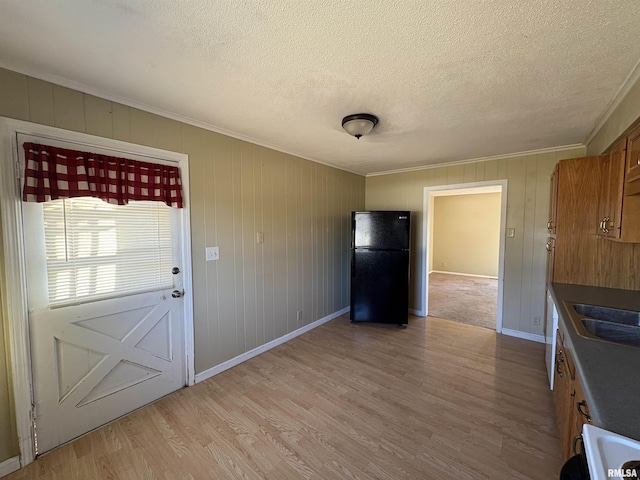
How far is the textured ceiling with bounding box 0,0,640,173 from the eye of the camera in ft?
3.59

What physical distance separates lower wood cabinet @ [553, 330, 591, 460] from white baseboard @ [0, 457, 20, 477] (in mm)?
2867

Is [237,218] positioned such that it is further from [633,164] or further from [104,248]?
[633,164]

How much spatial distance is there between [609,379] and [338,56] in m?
1.82

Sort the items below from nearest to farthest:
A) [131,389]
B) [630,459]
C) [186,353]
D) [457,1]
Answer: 1. [630,459]
2. [457,1]
3. [131,389]
4. [186,353]

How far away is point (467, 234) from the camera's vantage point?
7.34m

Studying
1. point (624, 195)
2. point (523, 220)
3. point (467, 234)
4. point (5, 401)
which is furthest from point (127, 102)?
point (467, 234)

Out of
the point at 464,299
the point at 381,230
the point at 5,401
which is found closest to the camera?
the point at 5,401

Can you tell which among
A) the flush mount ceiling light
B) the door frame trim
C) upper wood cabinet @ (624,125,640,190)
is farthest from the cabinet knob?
the door frame trim

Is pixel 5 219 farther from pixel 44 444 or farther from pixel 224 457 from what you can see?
pixel 224 457

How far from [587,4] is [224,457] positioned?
287cm

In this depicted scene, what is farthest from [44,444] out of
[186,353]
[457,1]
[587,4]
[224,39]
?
[587,4]

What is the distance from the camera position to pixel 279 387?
2.35 meters

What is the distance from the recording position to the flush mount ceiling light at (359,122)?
2057 mm

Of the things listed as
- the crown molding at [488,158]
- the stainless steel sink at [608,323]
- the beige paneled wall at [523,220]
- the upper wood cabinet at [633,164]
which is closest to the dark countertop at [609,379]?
the stainless steel sink at [608,323]
